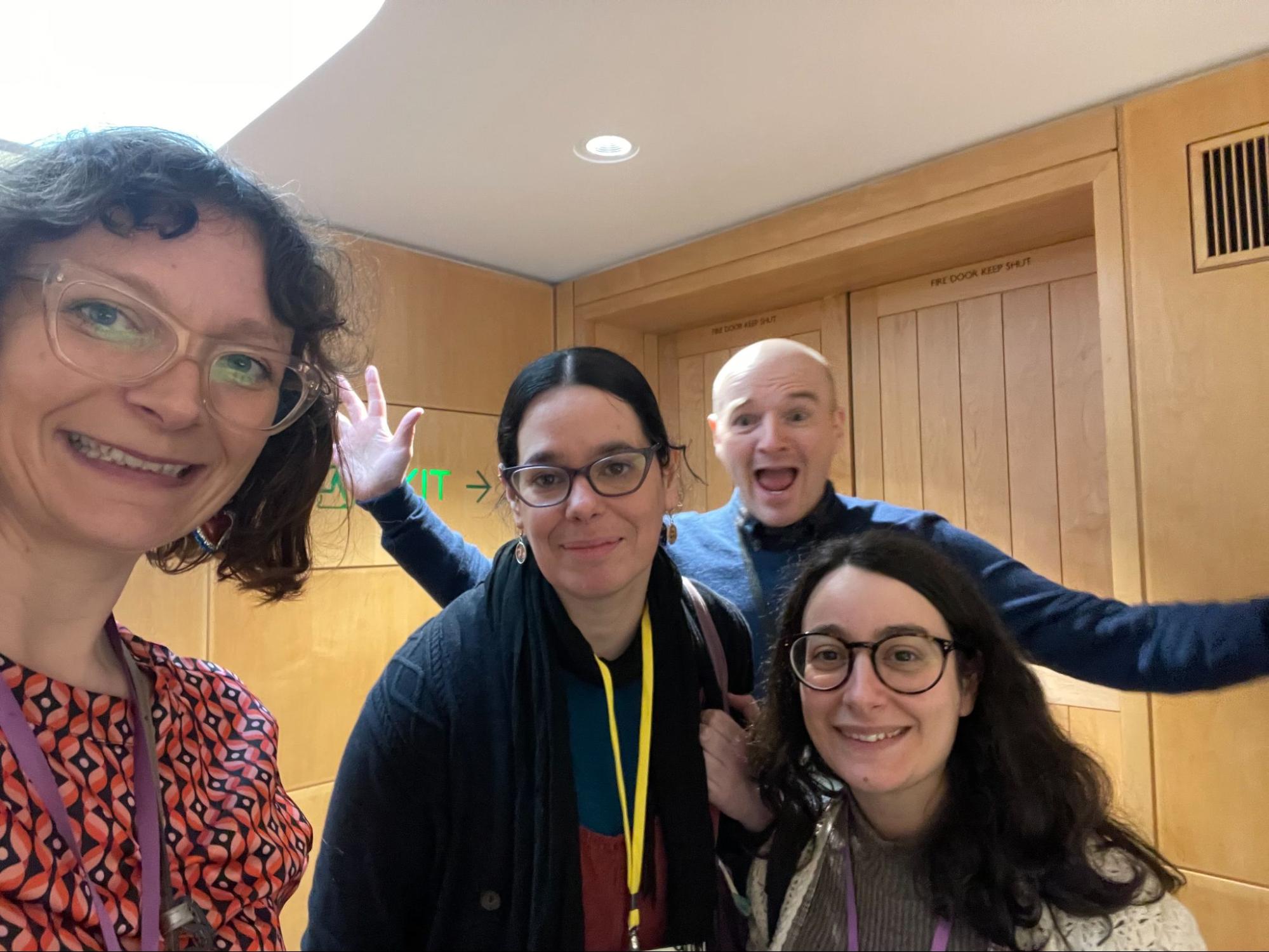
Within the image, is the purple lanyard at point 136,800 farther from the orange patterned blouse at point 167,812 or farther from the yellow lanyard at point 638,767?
the yellow lanyard at point 638,767

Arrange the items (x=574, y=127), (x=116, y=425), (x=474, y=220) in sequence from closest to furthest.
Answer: (x=116, y=425), (x=574, y=127), (x=474, y=220)

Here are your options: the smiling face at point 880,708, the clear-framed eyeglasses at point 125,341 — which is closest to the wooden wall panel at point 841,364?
the smiling face at point 880,708

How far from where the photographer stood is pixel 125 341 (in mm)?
646

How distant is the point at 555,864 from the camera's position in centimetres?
100

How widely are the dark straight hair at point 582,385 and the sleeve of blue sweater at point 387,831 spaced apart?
0.37 meters

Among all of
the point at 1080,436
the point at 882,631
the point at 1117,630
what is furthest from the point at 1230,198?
the point at 882,631

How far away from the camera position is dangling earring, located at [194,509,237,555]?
89cm

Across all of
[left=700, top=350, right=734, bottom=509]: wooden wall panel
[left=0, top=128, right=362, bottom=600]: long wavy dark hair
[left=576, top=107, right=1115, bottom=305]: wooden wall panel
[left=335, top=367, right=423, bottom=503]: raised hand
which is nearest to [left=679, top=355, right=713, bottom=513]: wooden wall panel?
[left=700, top=350, right=734, bottom=509]: wooden wall panel

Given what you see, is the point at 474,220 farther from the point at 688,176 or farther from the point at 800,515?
the point at 800,515

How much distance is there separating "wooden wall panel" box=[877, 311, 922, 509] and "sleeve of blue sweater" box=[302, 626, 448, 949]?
1679mm

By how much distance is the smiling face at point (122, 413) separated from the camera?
0.62m

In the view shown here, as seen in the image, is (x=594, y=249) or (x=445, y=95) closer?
(x=445, y=95)

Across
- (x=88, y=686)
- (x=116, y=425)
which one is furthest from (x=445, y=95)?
(x=88, y=686)

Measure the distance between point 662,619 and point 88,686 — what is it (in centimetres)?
72
